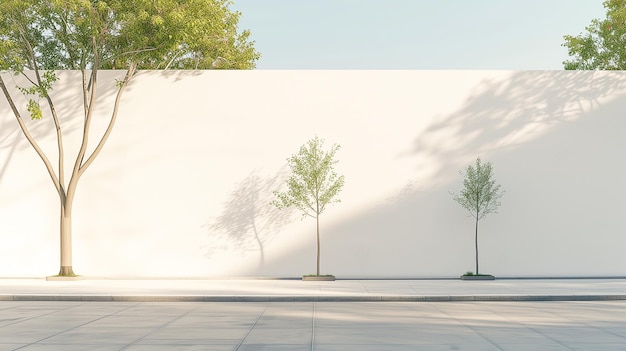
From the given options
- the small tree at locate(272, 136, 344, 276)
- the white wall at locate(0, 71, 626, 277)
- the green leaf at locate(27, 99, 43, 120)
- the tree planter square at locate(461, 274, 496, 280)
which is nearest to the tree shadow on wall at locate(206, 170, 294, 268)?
the white wall at locate(0, 71, 626, 277)

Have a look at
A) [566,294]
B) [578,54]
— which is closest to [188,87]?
[566,294]

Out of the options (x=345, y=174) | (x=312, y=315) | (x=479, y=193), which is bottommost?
(x=312, y=315)

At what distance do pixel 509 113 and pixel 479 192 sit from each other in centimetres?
291

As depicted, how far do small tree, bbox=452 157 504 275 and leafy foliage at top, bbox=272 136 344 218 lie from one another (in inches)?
141

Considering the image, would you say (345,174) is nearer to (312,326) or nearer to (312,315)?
(312,315)

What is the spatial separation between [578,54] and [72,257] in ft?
119

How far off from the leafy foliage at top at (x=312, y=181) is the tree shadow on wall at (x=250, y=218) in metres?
0.36

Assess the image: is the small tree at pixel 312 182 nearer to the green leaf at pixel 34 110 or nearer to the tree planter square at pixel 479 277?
the tree planter square at pixel 479 277

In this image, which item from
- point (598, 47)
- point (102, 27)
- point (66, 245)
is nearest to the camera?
point (102, 27)

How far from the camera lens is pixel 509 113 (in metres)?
24.4

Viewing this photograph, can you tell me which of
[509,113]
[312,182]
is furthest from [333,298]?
[509,113]

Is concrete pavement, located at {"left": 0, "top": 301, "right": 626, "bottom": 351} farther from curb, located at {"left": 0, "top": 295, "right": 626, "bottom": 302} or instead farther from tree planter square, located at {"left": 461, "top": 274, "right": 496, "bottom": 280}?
tree planter square, located at {"left": 461, "top": 274, "right": 496, "bottom": 280}

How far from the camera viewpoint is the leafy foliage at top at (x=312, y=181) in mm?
22844

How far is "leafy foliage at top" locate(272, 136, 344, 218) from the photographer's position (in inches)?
899
